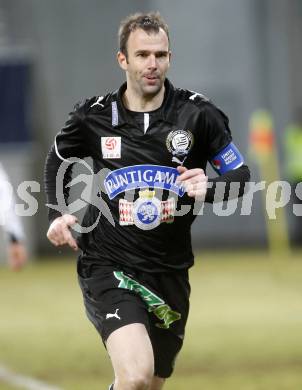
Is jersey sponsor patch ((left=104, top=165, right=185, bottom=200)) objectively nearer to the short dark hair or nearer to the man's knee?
the short dark hair

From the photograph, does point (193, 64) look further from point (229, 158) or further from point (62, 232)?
point (62, 232)

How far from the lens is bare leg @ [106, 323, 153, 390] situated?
5.56m

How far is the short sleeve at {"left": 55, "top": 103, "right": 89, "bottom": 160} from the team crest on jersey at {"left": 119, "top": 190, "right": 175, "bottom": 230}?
47 cm

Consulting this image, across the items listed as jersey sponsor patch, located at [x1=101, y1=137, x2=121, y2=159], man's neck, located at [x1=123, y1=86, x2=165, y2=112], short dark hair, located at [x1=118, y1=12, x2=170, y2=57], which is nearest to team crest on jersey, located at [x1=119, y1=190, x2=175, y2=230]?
jersey sponsor patch, located at [x1=101, y1=137, x2=121, y2=159]

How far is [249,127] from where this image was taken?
22.2 m

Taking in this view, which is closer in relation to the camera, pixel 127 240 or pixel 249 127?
pixel 127 240

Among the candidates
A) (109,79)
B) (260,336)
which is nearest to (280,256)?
(109,79)

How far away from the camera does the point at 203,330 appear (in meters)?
11.8

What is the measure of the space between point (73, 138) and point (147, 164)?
555mm

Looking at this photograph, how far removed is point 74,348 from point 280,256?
30.8 ft

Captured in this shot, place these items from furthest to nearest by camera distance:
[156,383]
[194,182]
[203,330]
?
[203,330], [156,383], [194,182]

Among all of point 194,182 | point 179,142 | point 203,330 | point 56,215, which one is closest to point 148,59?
point 179,142

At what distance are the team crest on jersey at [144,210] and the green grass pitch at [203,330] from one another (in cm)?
250

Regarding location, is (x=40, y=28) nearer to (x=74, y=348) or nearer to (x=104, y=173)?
(x=74, y=348)
